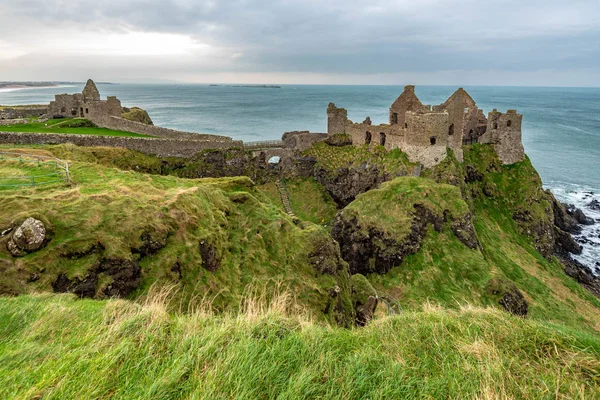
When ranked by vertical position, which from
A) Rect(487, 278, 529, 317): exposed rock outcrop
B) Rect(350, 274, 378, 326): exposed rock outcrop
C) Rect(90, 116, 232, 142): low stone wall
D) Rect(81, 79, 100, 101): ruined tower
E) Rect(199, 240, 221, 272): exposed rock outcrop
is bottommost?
Rect(487, 278, 529, 317): exposed rock outcrop

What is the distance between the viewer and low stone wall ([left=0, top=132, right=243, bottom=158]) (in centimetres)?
3275

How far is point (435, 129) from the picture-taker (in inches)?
1416

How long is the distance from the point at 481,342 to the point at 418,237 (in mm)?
22234

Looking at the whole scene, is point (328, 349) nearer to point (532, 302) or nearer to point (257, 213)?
point (257, 213)

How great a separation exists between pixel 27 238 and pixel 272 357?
421 inches

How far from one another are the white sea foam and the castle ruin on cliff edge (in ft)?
44.5

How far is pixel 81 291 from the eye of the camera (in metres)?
11.5

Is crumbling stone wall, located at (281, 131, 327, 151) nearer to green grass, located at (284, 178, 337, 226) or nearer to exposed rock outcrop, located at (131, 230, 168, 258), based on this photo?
green grass, located at (284, 178, 337, 226)

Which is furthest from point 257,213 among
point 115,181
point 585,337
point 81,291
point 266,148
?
point 266,148

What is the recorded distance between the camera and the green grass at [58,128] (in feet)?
121

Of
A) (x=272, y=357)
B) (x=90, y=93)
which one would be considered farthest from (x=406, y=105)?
(x=272, y=357)

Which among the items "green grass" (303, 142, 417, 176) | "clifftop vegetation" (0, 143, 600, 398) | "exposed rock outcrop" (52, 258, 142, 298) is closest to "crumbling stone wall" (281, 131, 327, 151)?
"green grass" (303, 142, 417, 176)

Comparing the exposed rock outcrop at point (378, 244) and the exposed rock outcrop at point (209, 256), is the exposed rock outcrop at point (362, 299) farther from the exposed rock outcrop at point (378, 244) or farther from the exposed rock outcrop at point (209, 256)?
the exposed rock outcrop at point (209, 256)

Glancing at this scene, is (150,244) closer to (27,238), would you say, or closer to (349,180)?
(27,238)
